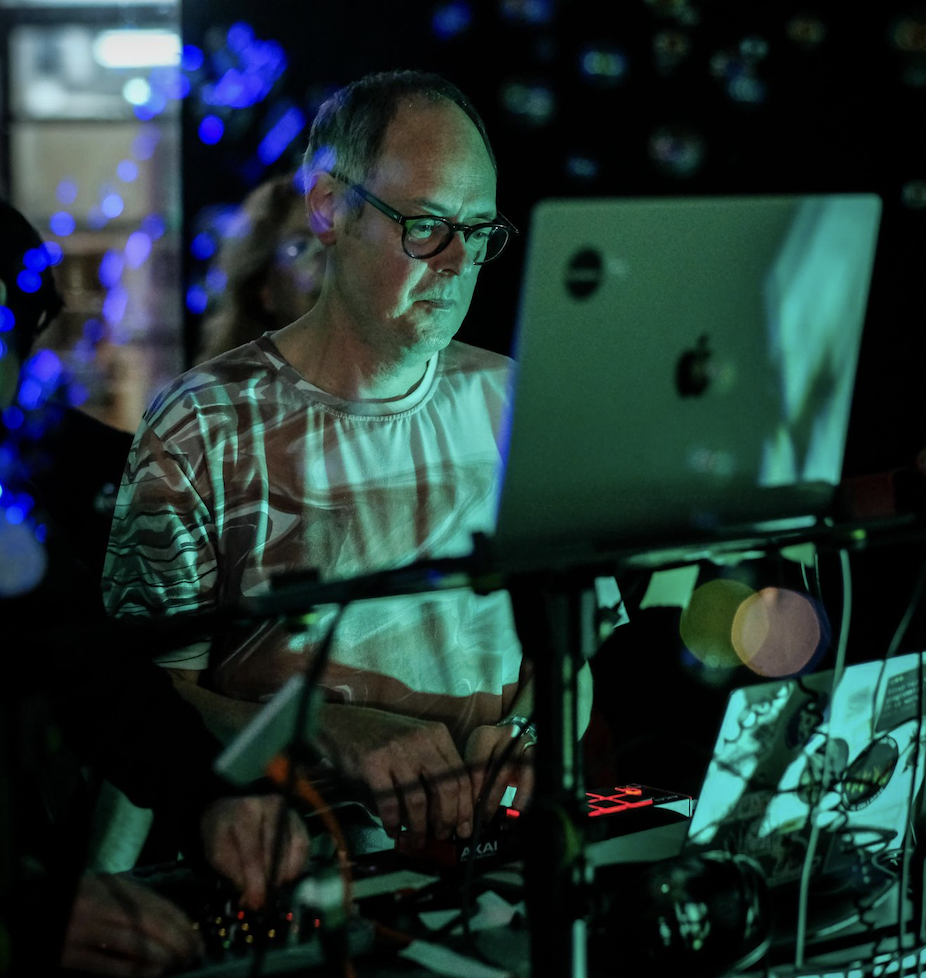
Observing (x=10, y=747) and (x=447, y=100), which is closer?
(x=10, y=747)

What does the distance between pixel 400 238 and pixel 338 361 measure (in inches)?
7.8

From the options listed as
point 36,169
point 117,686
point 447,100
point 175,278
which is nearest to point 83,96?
point 36,169

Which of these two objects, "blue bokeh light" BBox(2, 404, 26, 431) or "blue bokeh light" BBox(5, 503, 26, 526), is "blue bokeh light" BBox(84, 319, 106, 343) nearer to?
"blue bokeh light" BBox(2, 404, 26, 431)

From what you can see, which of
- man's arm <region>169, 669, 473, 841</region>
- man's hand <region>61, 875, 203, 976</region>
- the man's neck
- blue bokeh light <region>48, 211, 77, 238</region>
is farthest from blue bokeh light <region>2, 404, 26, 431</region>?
blue bokeh light <region>48, 211, 77, 238</region>

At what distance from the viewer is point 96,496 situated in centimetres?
227

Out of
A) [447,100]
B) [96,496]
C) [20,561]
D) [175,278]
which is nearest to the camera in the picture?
[20,561]

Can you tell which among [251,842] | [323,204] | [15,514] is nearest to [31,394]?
[15,514]

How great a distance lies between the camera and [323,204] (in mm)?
1689

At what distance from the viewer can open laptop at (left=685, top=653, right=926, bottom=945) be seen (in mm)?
1006

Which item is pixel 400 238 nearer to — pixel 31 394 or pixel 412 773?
pixel 412 773

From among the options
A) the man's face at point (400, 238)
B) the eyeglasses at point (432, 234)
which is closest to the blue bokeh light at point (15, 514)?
the man's face at point (400, 238)

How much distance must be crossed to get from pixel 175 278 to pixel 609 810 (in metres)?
2.56

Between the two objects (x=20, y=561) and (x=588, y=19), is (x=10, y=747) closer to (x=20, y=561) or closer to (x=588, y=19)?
(x=20, y=561)

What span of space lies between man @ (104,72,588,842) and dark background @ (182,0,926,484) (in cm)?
76
